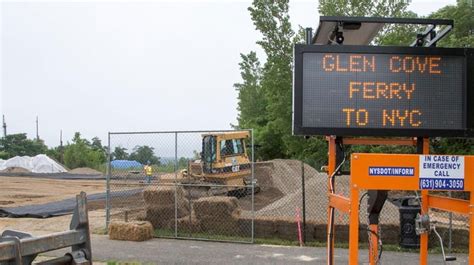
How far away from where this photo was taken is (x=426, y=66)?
5.97 meters

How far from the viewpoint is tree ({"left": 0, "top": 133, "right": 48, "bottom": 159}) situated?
82.2 metres

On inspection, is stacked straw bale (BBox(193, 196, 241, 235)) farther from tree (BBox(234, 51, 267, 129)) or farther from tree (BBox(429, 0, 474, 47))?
tree (BBox(234, 51, 267, 129))

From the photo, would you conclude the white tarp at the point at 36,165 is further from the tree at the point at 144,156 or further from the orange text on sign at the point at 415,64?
the orange text on sign at the point at 415,64

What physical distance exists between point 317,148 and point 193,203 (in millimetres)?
19422

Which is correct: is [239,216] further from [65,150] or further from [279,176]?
[65,150]

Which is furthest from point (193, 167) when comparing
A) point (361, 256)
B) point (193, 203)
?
point (361, 256)

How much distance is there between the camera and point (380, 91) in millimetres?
5930

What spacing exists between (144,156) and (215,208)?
3168mm

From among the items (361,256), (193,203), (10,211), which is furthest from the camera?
(10,211)

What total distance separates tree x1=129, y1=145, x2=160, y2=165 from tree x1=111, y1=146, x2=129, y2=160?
10.8 inches

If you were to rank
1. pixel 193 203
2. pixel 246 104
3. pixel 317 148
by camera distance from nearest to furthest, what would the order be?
pixel 193 203 < pixel 317 148 < pixel 246 104

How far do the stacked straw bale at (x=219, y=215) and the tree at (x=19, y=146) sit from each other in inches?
2935

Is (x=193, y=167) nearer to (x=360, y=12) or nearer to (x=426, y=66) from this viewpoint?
(x=360, y=12)

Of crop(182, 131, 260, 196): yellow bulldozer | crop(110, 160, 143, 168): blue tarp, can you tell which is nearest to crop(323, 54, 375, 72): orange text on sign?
crop(110, 160, 143, 168): blue tarp
